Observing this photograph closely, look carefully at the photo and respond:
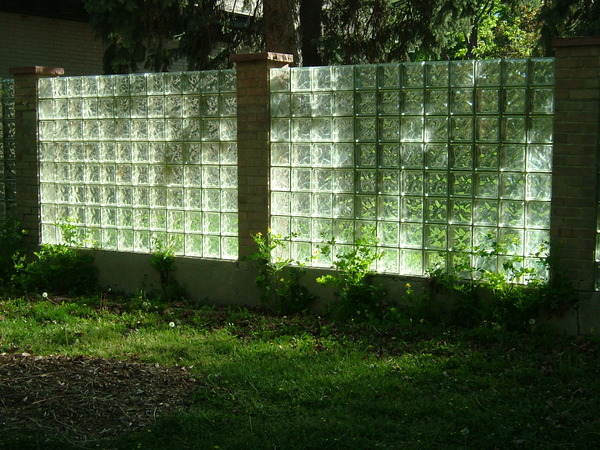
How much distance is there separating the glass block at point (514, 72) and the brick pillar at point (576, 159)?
0.90 feet

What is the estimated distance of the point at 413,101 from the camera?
7008 mm

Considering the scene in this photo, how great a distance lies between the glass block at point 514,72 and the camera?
6.54 metres

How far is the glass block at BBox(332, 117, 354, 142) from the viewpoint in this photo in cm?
730

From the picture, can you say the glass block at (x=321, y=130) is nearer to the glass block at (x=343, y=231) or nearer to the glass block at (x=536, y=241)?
the glass block at (x=343, y=231)

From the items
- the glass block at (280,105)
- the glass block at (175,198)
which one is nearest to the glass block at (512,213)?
the glass block at (280,105)

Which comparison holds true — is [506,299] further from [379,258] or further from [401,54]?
[401,54]

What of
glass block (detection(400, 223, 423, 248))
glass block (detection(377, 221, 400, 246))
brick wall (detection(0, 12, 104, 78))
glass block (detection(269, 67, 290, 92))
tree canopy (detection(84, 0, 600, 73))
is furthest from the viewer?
brick wall (detection(0, 12, 104, 78))

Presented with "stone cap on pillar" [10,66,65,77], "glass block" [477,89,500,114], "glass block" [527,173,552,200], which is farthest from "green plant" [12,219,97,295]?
"glass block" [527,173,552,200]

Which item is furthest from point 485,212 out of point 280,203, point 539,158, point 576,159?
Result: point 280,203

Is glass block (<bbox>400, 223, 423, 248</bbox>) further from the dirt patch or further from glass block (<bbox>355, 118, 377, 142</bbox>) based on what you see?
the dirt patch

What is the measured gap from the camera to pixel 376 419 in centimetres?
485

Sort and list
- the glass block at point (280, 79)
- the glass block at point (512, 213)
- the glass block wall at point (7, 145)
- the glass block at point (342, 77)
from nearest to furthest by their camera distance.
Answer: the glass block at point (512, 213), the glass block at point (342, 77), the glass block at point (280, 79), the glass block wall at point (7, 145)

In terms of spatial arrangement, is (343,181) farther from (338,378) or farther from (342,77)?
(338,378)

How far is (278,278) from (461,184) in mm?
1947
